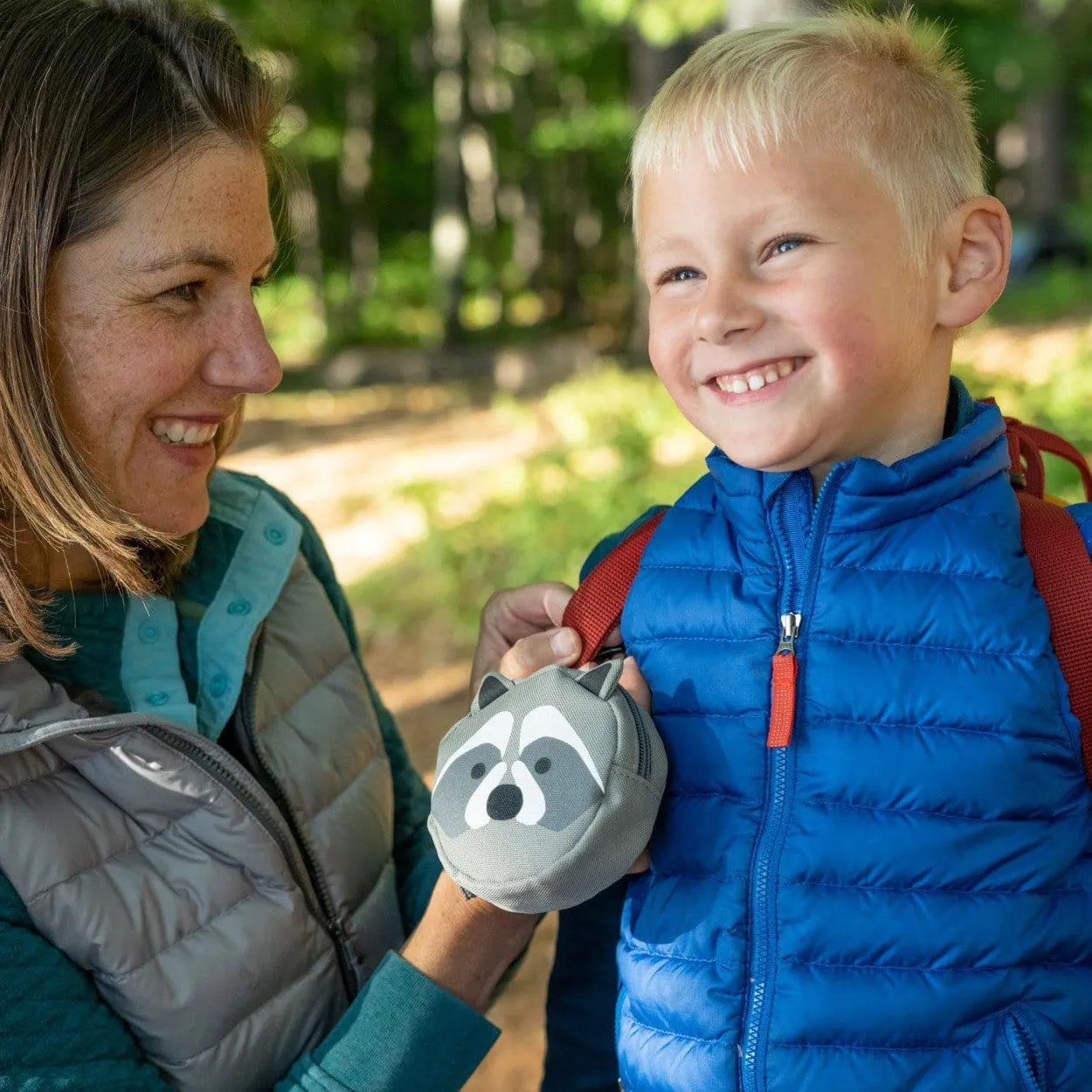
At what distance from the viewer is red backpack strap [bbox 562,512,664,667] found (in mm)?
1920

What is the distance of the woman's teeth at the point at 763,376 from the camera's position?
1754mm

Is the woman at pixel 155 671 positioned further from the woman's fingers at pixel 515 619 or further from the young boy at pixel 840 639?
the young boy at pixel 840 639

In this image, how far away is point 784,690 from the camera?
5.56 ft

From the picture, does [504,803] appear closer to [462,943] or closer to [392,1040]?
[462,943]

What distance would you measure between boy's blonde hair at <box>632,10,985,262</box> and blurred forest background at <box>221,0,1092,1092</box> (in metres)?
0.51

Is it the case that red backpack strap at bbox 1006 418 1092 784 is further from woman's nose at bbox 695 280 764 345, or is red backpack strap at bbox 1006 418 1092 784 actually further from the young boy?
woman's nose at bbox 695 280 764 345

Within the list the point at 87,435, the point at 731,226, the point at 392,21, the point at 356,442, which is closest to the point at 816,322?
the point at 731,226

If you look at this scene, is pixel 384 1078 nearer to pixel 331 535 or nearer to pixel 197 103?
pixel 197 103

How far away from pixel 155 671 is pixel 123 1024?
1.77ft

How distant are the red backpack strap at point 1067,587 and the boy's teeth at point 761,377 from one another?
16.2 inches

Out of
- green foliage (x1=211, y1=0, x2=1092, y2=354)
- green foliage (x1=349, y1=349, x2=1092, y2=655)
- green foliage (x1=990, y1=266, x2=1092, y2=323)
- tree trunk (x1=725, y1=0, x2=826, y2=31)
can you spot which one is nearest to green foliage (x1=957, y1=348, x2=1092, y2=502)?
green foliage (x1=349, y1=349, x2=1092, y2=655)

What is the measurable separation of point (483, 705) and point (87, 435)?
2.40 ft

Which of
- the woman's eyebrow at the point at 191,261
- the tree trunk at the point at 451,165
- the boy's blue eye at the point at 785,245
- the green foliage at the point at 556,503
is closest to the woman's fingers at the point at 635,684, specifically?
the boy's blue eye at the point at 785,245

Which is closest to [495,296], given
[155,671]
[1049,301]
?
[1049,301]
